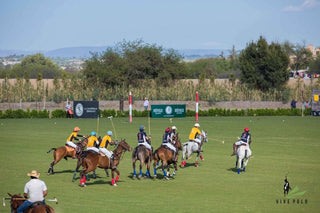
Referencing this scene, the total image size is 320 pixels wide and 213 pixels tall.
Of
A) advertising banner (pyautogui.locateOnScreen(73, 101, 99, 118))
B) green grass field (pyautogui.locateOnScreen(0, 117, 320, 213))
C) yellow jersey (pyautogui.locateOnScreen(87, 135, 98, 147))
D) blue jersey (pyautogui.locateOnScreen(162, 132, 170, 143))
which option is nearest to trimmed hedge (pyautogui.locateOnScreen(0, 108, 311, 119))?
advertising banner (pyautogui.locateOnScreen(73, 101, 99, 118))

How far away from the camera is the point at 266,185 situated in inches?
905

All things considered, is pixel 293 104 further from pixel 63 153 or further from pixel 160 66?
pixel 63 153

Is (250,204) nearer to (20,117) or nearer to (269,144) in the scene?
(269,144)

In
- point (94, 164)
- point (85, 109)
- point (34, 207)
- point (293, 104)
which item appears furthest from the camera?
point (293, 104)

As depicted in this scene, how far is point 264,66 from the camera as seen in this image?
87.4m

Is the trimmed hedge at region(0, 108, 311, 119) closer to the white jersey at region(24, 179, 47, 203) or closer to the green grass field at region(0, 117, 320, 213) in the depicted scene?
the green grass field at region(0, 117, 320, 213)

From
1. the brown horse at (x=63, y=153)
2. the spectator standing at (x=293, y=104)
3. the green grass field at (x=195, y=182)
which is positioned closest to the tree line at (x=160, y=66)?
the spectator standing at (x=293, y=104)

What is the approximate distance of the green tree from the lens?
8675 centimetres

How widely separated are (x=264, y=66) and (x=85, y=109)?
3453 centimetres

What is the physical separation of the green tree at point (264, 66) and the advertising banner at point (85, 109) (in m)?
32.5

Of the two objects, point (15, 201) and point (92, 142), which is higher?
point (92, 142)

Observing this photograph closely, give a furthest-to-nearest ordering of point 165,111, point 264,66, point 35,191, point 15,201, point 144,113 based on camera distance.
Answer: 1. point 264,66
2. point 144,113
3. point 165,111
4. point 35,191
5. point 15,201

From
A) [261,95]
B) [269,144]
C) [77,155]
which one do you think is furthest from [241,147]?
[261,95]

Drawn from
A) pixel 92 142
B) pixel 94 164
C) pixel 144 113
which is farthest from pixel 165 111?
pixel 94 164
